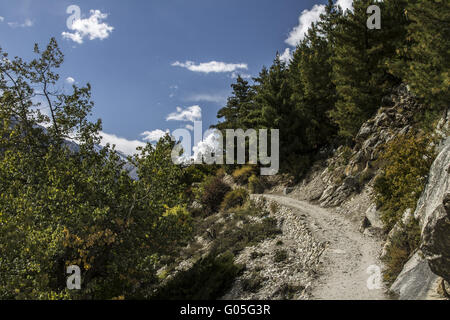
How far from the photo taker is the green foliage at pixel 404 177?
1041 cm

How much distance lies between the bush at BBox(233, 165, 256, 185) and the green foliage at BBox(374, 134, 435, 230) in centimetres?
1968

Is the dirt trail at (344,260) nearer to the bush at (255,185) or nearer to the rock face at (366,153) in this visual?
the rock face at (366,153)

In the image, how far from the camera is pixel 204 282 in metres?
Answer: 11.4

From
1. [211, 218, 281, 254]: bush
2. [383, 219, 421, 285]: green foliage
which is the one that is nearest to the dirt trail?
[383, 219, 421, 285]: green foliage

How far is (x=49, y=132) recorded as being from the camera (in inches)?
567

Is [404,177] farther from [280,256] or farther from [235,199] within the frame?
[235,199]

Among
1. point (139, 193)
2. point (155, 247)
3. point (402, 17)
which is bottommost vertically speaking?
point (155, 247)

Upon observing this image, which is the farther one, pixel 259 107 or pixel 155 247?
pixel 259 107

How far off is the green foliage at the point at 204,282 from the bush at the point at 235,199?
1215 centimetres

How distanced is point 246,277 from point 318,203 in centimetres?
1080

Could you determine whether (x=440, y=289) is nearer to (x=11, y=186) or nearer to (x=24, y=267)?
(x=24, y=267)

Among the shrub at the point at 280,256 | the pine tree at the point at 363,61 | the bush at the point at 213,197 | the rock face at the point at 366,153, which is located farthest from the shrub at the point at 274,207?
the pine tree at the point at 363,61

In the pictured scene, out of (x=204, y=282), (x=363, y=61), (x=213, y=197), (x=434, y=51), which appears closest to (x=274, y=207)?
(x=204, y=282)
